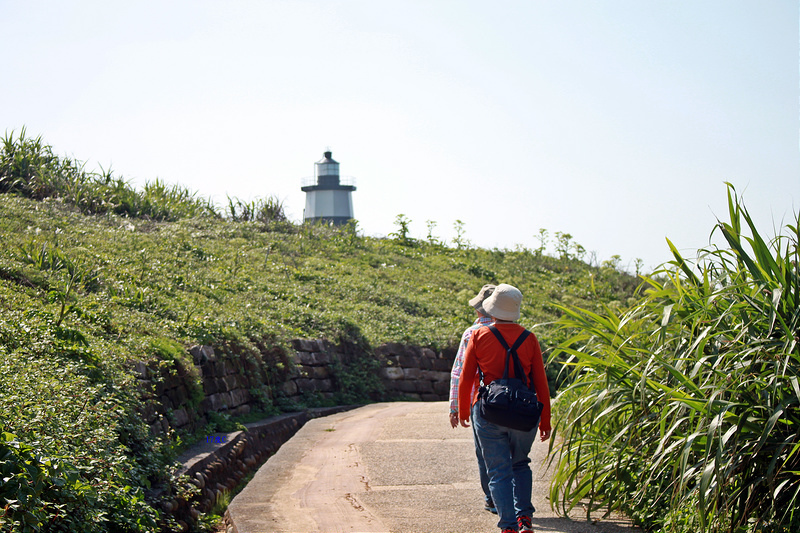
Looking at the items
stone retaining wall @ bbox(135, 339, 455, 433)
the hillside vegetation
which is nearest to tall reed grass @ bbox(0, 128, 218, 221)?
the hillside vegetation

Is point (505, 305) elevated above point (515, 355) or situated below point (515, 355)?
above

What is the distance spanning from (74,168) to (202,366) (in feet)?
39.6

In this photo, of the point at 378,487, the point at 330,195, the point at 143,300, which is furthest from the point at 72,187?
the point at 330,195

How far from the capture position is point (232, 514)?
218 inches

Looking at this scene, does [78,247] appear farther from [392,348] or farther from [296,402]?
[392,348]

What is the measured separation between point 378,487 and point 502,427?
6.50ft

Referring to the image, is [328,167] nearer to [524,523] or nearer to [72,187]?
[72,187]

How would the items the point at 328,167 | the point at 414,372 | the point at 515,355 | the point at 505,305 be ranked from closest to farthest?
the point at 515,355
the point at 505,305
the point at 414,372
the point at 328,167

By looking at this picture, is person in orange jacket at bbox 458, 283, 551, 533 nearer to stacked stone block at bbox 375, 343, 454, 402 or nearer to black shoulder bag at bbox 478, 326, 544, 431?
black shoulder bag at bbox 478, 326, 544, 431

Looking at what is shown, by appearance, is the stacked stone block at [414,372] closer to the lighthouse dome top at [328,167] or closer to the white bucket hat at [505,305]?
the white bucket hat at [505,305]

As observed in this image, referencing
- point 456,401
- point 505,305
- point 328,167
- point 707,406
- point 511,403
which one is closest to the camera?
point 707,406

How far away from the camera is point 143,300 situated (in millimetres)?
9578

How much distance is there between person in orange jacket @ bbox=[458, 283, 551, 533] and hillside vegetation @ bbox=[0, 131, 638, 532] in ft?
1.82

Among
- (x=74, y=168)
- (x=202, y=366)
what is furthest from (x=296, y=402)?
(x=74, y=168)
